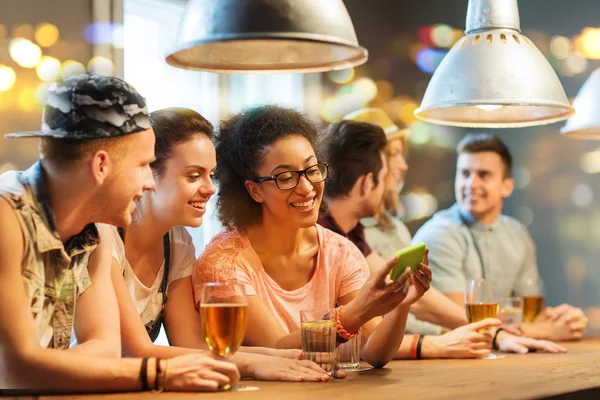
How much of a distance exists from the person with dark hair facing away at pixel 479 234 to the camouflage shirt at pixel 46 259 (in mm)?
2438

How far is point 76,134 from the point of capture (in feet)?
5.49

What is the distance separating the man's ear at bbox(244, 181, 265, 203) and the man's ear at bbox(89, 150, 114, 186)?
0.77m

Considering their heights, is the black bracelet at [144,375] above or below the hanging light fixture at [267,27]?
below

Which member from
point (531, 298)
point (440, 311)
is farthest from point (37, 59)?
point (531, 298)

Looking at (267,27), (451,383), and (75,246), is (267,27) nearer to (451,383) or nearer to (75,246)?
(75,246)

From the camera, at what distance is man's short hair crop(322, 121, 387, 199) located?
10.7 feet

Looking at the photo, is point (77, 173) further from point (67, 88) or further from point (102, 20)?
point (102, 20)

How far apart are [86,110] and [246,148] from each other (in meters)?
0.83

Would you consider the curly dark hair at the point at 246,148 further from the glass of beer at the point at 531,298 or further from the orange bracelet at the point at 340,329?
the glass of beer at the point at 531,298

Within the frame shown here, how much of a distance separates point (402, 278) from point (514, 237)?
2.69 meters

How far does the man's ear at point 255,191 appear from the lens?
2.44 metres

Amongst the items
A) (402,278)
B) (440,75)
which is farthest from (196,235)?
(402,278)

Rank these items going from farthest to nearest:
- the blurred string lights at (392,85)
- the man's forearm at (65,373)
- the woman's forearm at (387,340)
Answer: the blurred string lights at (392,85), the woman's forearm at (387,340), the man's forearm at (65,373)

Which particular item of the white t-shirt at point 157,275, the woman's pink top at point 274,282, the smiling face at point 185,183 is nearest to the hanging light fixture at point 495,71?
the woman's pink top at point 274,282
